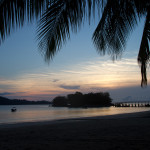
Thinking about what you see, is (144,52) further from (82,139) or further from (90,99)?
(90,99)

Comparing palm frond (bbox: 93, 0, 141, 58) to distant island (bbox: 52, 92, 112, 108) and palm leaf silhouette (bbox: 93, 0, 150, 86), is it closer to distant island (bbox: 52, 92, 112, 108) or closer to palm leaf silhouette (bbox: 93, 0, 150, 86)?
palm leaf silhouette (bbox: 93, 0, 150, 86)

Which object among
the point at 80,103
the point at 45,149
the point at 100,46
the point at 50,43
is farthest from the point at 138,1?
the point at 80,103

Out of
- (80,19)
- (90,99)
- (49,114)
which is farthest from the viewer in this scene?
(90,99)

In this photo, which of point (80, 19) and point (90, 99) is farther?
point (90, 99)

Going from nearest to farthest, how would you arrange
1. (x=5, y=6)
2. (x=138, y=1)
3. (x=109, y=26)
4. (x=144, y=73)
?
(x=5, y=6), (x=138, y=1), (x=109, y=26), (x=144, y=73)

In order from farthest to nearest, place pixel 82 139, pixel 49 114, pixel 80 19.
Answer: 1. pixel 49 114
2. pixel 82 139
3. pixel 80 19

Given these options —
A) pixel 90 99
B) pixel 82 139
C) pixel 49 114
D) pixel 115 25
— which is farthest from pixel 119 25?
pixel 90 99

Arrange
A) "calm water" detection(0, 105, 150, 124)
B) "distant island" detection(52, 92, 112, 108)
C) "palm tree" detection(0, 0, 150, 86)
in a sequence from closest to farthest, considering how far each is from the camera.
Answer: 1. "palm tree" detection(0, 0, 150, 86)
2. "calm water" detection(0, 105, 150, 124)
3. "distant island" detection(52, 92, 112, 108)

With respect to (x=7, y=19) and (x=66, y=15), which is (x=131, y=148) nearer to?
(x=66, y=15)

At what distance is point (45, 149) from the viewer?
5.26 metres

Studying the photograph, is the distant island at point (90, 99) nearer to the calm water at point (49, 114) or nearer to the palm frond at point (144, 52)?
the calm water at point (49, 114)

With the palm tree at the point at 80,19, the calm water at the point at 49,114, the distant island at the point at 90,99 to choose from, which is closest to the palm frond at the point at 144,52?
the palm tree at the point at 80,19

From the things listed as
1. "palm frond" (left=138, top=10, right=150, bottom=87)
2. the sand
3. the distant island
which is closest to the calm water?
the sand

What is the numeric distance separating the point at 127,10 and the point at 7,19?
2060 millimetres
